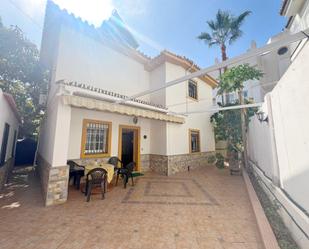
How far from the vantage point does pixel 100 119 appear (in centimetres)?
1425

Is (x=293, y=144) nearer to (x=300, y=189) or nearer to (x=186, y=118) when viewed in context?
(x=300, y=189)

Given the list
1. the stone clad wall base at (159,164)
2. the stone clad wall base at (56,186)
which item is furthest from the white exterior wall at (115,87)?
the stone clad wall base at (56,186)

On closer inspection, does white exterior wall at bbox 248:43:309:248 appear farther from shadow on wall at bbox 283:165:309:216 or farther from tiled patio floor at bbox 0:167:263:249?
tiled patio floor at bbox 0:167:263:249

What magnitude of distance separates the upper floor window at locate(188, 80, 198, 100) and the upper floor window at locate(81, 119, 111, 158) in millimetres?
11805

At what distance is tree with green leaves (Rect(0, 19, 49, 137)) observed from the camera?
66.2ft

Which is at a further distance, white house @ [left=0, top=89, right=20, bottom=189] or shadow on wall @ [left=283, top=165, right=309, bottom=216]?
white house @ [left=0, top=89, right=20, bottom=189]

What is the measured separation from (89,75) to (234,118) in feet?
54.2

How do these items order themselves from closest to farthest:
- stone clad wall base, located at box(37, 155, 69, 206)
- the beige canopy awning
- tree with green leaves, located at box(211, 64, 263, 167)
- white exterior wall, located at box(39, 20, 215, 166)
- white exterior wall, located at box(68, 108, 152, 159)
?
stone clad wall base, located at box(37, 155, 69, 206), the beige canopy awning, white exterior wall, located at box(68, 108, 152, 159), white exterior wall, located at box(39, 20, 215, 166), tree with green leaves, located at box(211, 64, 263, 167)

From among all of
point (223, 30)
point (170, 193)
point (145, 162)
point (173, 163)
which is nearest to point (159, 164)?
point (173, 163)

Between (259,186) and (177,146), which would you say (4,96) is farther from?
(259,186)

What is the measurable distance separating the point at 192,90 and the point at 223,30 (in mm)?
10392

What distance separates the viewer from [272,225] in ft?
21.0

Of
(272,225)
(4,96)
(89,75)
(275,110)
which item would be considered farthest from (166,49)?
(272,225)

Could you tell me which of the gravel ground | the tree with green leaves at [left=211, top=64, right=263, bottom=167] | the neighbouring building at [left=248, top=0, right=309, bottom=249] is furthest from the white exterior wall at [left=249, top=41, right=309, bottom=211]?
the tree with green leaves at [left=211, top=64, right=263, bottom=167]
